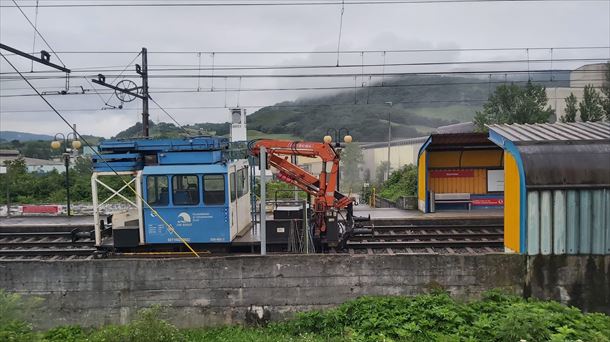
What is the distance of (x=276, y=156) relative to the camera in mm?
12227

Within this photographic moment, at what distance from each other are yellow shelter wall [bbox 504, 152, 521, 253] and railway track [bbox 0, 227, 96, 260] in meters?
11.2

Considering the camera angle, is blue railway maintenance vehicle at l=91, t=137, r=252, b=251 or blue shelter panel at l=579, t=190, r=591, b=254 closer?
blue shelter panel at l=579, t=190, r=591, b=254

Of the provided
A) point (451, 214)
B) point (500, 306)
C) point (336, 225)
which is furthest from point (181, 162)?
point (451, 214)

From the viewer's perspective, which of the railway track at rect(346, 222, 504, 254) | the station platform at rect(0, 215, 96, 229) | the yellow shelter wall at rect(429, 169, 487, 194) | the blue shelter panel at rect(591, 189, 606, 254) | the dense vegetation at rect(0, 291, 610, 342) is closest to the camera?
the dense vegetation at rect(0, 291, 610, 342)

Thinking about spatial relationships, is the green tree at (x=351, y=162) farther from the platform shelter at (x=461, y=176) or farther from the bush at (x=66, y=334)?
the bush at (x=66, y=334)

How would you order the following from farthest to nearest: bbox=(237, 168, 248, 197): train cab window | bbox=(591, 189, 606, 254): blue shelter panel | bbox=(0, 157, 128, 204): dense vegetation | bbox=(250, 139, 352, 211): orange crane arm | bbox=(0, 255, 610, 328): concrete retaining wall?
bbox=(0, 157, 128, 204): dense vegetation, bbox=(237, 168, 248, 197): train cab window, bbox=(250, 139, 352, 211): orange crane arm, bbox=(0, 255, 610, 328): concrete retaining wall, bbox=(591, 189, 606, 254): blue shelter panel

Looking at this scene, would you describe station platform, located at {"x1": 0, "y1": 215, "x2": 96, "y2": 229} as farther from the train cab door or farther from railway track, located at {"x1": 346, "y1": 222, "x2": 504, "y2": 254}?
railway track, located at {"x1": 346, "y1": 222, "x2": 504, "y2": 254}

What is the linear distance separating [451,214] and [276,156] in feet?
27.4

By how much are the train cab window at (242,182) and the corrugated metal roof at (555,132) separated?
23.8 ft


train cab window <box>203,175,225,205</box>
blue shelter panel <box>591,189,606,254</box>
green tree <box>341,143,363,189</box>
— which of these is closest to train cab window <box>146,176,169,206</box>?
train cab window <box>203,175,225,205</box>

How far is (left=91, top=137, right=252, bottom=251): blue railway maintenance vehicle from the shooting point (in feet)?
35.6

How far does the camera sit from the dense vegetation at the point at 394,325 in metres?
7.23

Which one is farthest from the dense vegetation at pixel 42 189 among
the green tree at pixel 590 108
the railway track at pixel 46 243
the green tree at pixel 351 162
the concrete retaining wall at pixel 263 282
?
the green tree at pixel 590 108

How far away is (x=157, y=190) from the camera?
1090 cm
